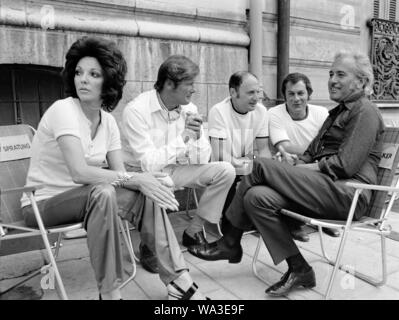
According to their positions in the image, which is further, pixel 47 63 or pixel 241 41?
pixel 241 41

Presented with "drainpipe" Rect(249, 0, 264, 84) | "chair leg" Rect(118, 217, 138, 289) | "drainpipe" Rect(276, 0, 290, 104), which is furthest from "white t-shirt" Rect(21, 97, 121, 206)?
"drainpipe" Rect(276, 0, 290, 104)

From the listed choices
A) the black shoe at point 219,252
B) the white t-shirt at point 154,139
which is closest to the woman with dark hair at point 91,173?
the white t-shirt at point 154,139

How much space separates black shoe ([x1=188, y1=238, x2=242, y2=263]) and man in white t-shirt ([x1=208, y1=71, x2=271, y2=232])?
648 mm

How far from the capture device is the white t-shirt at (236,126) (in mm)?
3469

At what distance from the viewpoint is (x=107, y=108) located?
8.56 ft

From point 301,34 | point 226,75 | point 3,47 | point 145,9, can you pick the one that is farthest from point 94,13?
point 301,34

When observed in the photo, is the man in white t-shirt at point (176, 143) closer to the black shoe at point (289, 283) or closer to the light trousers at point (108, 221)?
the light trousers at point (108, 221)

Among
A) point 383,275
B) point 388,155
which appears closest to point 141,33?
point 388,155

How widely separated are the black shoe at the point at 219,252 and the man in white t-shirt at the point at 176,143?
15 cm

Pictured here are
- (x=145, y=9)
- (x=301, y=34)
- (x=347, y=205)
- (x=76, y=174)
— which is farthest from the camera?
(x=301, y=34)

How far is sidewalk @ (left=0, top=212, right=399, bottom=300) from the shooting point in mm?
2461

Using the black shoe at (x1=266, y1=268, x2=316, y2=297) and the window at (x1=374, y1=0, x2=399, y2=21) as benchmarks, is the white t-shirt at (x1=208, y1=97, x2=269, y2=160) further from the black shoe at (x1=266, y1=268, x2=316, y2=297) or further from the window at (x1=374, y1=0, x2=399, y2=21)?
the window at (x1=374, y1=0, x2=399, y2=21)

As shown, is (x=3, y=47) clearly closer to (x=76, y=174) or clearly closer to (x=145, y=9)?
(x=145, y=9)

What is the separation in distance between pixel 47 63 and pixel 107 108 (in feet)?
5.37
